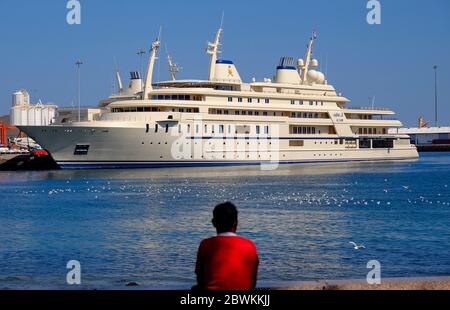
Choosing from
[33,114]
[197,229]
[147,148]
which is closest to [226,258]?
[197,229]

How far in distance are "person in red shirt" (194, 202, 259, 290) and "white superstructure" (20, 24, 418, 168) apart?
50601mm

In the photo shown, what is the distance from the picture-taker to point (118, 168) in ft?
194

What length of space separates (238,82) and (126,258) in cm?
5019

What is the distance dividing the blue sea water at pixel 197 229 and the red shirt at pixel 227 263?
2.96 metres

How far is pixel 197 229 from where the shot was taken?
22531 millimetres

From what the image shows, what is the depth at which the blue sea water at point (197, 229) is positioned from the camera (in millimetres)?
15055

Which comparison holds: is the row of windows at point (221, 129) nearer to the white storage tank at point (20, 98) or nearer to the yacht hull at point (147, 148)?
the yacht hull at point (147, 148)

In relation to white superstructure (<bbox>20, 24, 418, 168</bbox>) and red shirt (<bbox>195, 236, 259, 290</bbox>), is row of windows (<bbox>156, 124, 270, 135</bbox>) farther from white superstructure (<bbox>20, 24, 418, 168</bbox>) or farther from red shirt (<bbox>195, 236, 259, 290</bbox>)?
red shirt (<bbox>195, 236, 259, 290</bbox>)

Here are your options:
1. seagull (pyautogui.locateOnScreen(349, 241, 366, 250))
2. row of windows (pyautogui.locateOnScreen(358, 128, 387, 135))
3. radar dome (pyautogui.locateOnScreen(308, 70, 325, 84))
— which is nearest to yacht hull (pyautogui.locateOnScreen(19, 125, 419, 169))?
radar dome (pyautogui.locateOnScreen(308, 70, 325, 84))

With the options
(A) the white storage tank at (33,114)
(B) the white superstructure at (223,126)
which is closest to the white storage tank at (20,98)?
(A) the white storage tank at (33,114)

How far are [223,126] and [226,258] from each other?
185 ft

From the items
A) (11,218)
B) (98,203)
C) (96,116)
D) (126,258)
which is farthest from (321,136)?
(126,258)

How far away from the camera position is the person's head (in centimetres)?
666

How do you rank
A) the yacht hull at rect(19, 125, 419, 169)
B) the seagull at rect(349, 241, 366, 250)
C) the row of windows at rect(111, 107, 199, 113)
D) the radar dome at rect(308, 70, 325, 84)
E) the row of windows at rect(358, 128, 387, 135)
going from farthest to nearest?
the row of windows at rect(358, 128, 387, 135) → the radar dome at rect(308, 70, 325, 84) → the row of windows at rect(111, 107, 199, 113) → the yacht hull at rect(19, 125, 419, 169) → the seagull at rect(349, 241, 366, 250)
